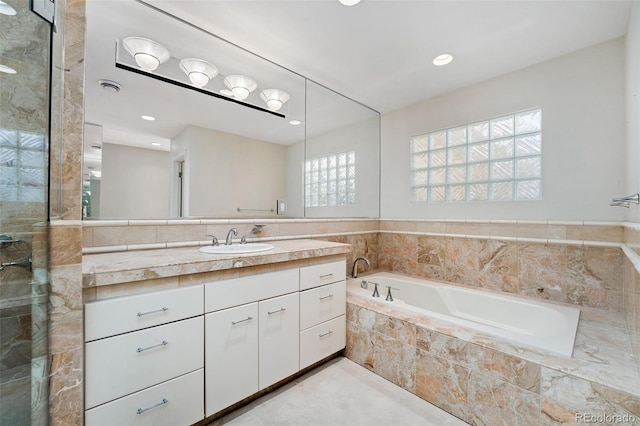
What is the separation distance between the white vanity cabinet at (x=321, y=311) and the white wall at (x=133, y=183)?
1.12m

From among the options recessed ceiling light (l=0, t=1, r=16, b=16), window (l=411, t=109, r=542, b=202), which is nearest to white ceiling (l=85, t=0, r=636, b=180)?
window (l=411, t=109, r=542, b=202)

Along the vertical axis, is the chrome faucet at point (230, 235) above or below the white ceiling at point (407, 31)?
below

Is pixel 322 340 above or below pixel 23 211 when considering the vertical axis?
below

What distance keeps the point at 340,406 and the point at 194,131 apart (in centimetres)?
217

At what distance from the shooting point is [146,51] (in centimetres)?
170

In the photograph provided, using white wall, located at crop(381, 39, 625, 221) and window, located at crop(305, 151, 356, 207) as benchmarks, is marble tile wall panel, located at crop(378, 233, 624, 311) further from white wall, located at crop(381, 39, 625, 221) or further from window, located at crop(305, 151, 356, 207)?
window, located at crop(305, 151, 356, 207)

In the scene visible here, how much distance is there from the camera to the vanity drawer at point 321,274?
1800 mm

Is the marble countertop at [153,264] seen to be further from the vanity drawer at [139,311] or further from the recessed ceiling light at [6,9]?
the recessed ceiling light at [6,9]

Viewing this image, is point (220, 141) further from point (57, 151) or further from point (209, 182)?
point (57, 151)

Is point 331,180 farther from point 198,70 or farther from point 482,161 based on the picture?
point 198,70

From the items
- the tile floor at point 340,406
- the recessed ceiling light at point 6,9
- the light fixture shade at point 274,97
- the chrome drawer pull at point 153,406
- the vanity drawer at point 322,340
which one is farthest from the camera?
the light fixture shade at point 274,97

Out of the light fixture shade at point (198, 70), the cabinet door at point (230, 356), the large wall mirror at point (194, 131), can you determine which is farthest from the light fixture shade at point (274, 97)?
the cabinet door at point (230, 356)

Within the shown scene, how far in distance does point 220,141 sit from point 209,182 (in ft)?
1.19

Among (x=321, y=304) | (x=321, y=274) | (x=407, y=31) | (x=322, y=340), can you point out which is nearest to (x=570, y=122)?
(x=407, y=31)
